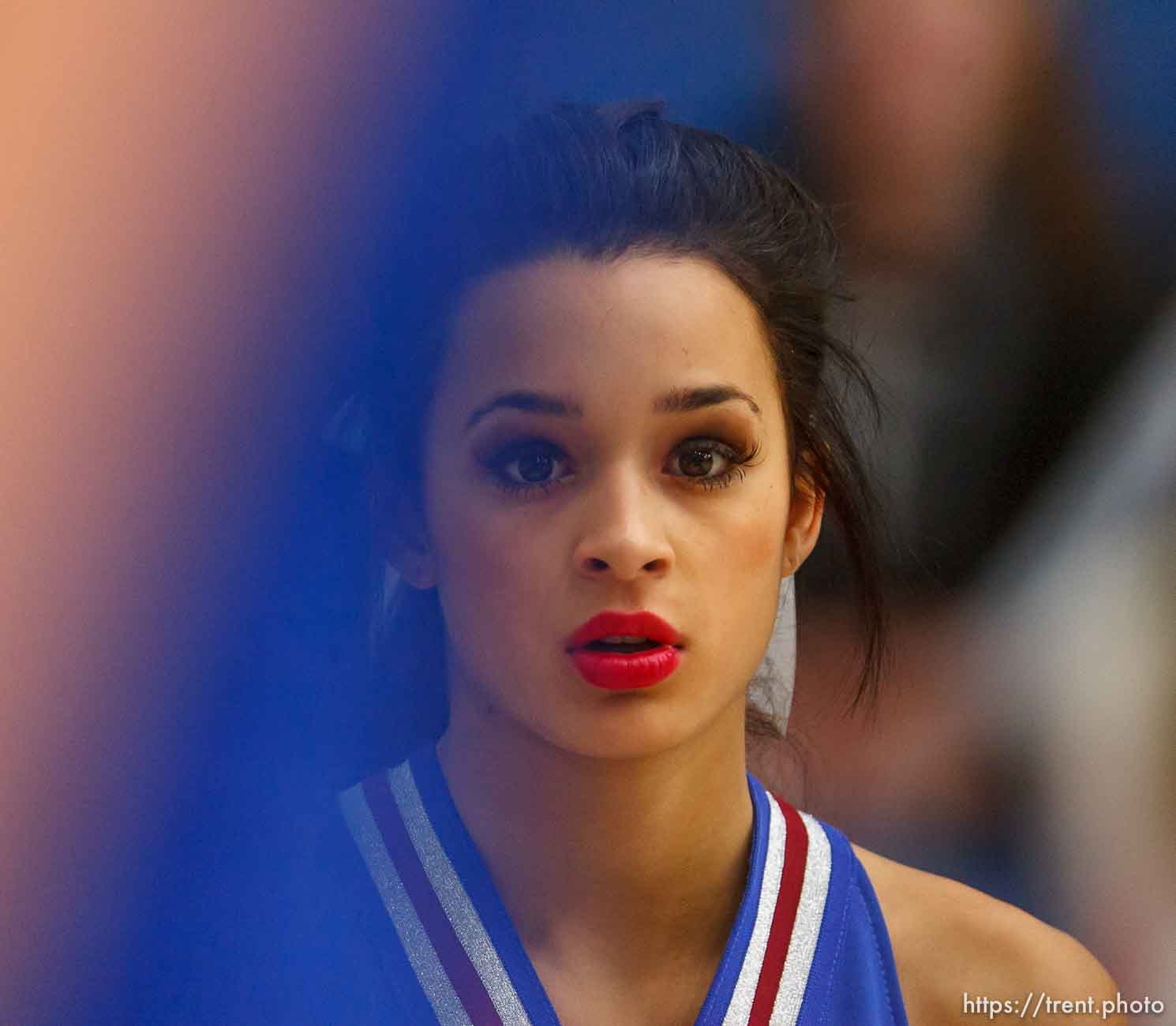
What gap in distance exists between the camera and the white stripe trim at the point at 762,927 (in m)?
0.85

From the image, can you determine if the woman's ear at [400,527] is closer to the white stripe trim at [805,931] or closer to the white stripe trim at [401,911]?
the white stripe trim at [401,911]

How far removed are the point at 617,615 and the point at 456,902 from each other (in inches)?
8.7

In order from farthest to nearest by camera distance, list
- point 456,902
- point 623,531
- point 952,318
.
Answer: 1. point 952,318
2. point 456,902
3. point 623,531

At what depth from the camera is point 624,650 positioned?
78 cm

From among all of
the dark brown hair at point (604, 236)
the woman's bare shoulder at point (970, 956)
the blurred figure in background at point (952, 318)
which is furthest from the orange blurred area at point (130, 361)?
the woman's bare shoulder at point (970, 956)

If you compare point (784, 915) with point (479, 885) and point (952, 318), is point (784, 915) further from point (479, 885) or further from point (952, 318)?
point (952, 318)

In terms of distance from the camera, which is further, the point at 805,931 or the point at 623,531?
the point at 805,931

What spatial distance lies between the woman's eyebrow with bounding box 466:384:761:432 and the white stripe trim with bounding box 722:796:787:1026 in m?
0.29

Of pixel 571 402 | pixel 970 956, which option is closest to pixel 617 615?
pixel 571 402

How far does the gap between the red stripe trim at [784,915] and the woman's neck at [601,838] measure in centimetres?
4

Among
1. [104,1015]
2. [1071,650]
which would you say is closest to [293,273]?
[104,1015]

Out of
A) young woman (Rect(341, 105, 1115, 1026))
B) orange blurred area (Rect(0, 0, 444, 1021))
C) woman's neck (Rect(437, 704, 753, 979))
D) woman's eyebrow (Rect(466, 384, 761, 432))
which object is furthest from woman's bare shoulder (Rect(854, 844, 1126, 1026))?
orange blurred area (Rect(0, 0, 444, 1021))

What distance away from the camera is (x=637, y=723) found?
2.59 ft

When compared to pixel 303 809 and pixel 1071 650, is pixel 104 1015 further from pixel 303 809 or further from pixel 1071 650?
pixel 1071 650
